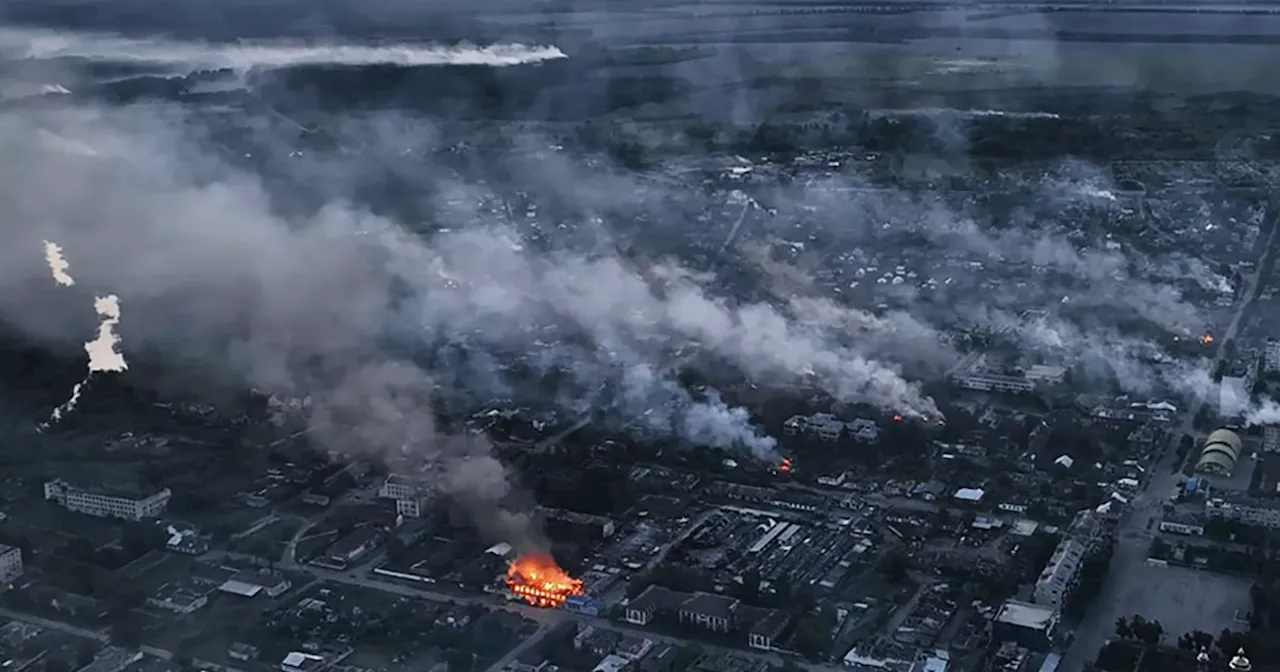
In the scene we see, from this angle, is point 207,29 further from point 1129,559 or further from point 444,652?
point 1129,559

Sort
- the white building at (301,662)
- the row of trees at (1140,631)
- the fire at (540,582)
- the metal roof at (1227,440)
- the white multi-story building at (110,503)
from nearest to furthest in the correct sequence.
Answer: the white building at (301,662) < the row of trees at (1140,631) < the fire at (540,582) < the white multi-story building at (110,503) < the metal roof at (1227,440)

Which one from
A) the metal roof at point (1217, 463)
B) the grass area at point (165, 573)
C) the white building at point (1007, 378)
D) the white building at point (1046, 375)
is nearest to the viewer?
the grass area at point (165, 573)

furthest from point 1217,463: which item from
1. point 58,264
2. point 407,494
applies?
point 58,264

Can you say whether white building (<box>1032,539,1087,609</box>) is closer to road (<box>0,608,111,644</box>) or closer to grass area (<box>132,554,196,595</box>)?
grass area (<box>132,554,196,595</box>)

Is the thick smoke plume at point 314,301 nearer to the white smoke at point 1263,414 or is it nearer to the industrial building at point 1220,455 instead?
the industrial building at point 1220,455

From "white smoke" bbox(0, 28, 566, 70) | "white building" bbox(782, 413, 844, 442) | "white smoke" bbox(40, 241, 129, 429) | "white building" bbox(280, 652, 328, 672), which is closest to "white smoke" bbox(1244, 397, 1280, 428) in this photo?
"white building" bbox(782, 413, 844, 442)

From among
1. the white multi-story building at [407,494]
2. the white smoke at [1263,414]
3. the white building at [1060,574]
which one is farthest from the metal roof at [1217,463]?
the white multi-story building at [407,494]

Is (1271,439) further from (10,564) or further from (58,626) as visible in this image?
(10,564)
